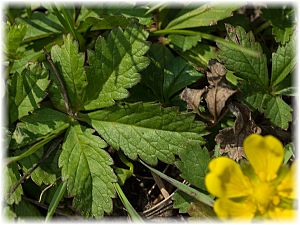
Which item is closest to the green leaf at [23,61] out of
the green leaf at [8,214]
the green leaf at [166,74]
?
the green leaf at [166,74]

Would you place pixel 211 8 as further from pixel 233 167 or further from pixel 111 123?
pixel 233 167

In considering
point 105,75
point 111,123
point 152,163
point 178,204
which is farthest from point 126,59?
point 178,204

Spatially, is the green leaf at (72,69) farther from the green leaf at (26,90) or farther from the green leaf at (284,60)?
the green leaf at (284,60)

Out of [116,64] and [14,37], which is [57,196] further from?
[14,37]

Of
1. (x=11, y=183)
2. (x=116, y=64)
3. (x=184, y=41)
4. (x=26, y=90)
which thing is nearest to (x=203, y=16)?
(x=184, y=41)

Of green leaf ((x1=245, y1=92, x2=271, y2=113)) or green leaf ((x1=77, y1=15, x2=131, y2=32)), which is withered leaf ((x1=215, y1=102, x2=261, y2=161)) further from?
green leaf ((x1=77, y1=15, x2=131, y2=32))
